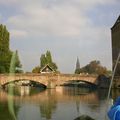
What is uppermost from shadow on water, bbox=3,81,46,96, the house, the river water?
the house

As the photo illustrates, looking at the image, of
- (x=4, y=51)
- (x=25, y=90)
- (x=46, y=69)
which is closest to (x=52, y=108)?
(x=4, y=51)

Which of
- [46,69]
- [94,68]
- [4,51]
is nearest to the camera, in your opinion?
[4,51]

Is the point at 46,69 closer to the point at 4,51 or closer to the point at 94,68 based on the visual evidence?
the point at 4,51

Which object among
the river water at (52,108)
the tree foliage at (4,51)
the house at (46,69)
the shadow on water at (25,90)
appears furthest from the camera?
the house at (46,69)

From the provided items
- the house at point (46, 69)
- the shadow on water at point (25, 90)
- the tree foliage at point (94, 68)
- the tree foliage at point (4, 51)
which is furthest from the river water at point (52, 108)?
the tree foliage at point (94, 68)

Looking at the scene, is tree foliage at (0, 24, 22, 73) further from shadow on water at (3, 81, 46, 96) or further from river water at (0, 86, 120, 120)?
river water at (0, 86, 120, 120)

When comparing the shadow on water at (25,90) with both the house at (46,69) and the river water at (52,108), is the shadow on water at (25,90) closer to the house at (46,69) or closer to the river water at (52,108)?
the river water at (52,108)

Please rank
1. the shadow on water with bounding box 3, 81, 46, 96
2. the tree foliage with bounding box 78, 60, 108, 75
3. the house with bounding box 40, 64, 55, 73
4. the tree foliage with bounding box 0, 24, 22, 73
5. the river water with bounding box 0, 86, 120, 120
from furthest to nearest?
1. the tree foliage with bounding box 78, 60, 108, 75
2. the house with bounding box 40, 64, 55, 73
3. the tree foliage with bounding box 0, 24, 22, 73
4. the shadow on water with bounding box 3, 81, 46, 96
5. the river water with bounding box 0, 86, 120, 120

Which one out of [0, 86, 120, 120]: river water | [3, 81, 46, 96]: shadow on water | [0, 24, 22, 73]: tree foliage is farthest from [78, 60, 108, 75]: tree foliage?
[0, 86, 120, 120]: river water

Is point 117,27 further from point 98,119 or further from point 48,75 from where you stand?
point 98,119

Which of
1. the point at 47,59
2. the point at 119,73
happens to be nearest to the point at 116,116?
the point at 119,73

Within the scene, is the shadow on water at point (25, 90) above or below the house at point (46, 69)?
below

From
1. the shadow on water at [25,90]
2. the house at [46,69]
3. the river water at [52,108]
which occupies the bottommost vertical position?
the river water at [52,108]

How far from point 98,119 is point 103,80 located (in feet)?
174
